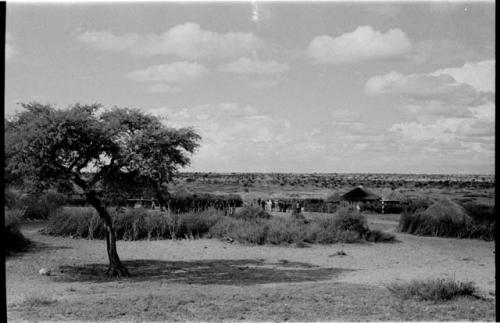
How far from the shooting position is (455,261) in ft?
57.8

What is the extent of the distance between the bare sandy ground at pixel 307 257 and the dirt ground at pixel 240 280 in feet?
0.10

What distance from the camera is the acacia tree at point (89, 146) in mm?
12508

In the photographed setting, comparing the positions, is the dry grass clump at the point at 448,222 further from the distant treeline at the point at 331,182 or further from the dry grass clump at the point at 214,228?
the distant treeline at the point at 331,182

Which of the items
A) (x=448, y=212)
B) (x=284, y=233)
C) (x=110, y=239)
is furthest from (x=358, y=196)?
(x=110, y=239)

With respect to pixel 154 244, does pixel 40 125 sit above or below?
above

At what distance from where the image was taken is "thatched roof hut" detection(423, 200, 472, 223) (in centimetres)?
2483

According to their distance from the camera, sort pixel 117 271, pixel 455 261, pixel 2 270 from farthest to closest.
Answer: pixel 455 261 < pixel 117 271 < pixel 2 270

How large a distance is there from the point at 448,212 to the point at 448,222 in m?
0.81

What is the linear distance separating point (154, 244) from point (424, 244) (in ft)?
34.3

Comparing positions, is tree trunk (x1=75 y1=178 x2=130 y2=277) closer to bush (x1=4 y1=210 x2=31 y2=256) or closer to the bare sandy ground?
the bare sandy ground

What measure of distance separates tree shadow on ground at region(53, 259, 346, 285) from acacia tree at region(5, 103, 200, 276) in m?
0.88

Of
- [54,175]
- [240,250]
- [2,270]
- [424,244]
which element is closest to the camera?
[2,270]

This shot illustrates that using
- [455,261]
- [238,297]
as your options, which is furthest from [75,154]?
[455,261]

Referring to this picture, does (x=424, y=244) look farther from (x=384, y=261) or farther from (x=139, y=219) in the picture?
(x=139, y=219)
